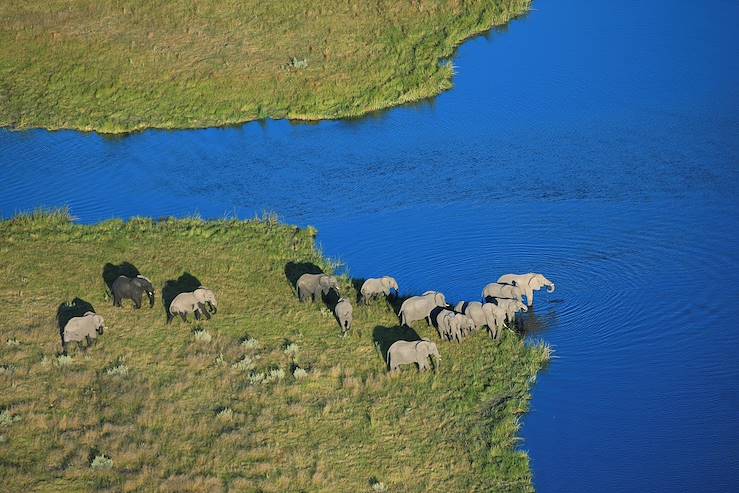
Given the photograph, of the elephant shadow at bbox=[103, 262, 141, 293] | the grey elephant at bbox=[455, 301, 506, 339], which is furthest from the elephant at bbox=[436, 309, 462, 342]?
the elephant shadow at bbox=[103, 262, 141, 293]

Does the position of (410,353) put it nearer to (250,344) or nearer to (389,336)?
(389,336)

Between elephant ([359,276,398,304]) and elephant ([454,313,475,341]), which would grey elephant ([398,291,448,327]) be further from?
elephant ([359,276,398,304])

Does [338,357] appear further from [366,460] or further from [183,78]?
[183,78]

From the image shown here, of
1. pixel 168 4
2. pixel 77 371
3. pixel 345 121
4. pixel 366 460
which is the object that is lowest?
pixel 366 460

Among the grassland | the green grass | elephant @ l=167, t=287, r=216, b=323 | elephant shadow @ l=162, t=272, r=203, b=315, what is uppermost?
the green grass

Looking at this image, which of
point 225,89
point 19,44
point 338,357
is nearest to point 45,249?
point 338,357

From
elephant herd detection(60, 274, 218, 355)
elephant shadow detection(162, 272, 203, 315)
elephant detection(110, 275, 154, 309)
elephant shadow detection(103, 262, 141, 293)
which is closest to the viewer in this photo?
elephant herd detection(60, 274, 218, 355)

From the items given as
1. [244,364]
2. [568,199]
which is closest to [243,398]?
[244,364]

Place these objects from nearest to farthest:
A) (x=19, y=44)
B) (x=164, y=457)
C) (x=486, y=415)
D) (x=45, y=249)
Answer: (x=164, y=457) → (x=486, y=415) → (x=45, y=249) → (x=19, y=44)
